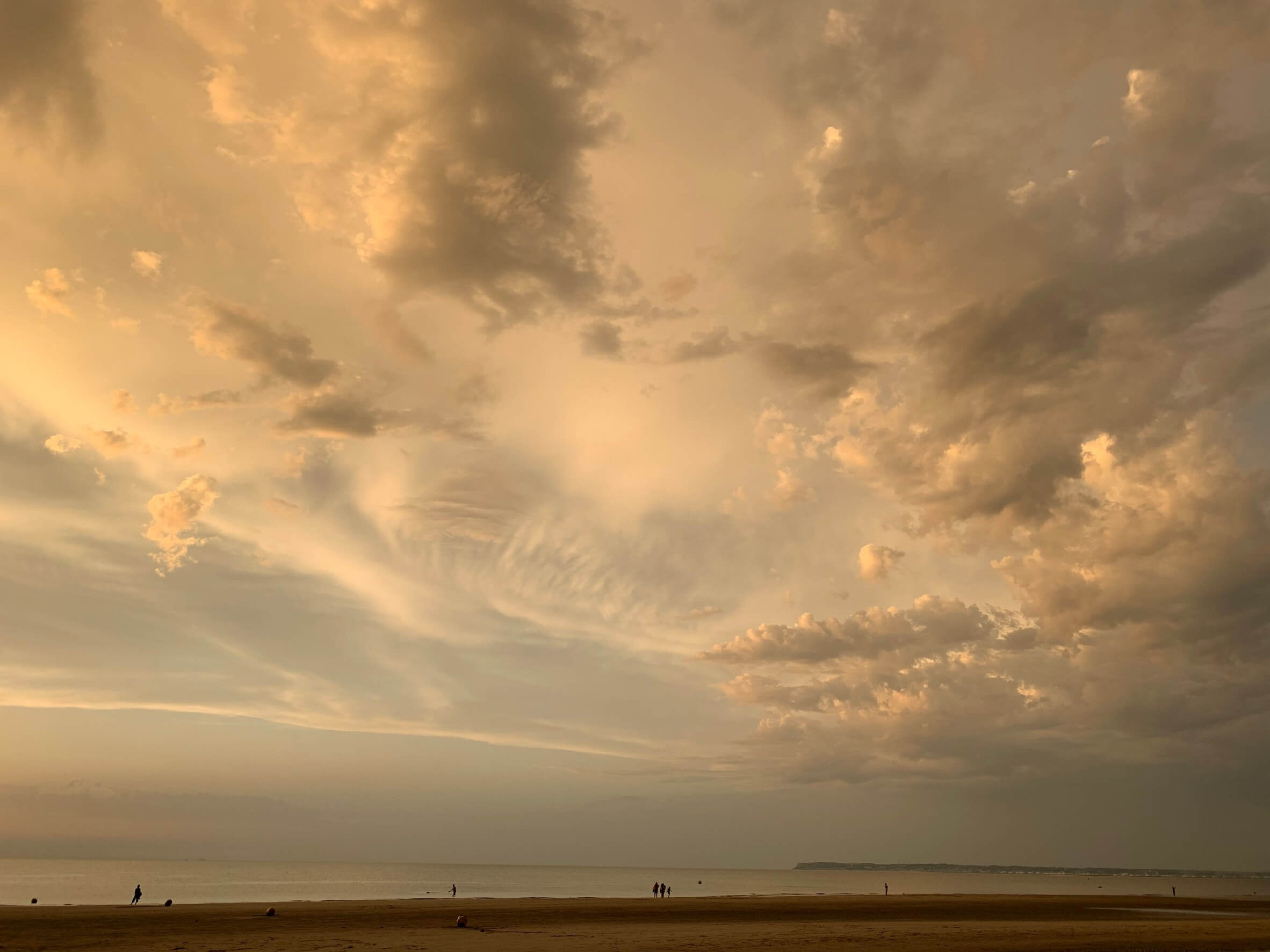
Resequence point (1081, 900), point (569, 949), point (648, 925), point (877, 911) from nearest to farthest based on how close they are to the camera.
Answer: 1. point (569, 949)
2. point (648, 925)
3. point (877, 911)
4. point (1081, 900)

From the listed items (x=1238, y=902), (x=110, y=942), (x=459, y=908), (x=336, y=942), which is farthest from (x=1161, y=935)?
(x=1238, y=902)

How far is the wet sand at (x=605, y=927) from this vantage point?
130 ft

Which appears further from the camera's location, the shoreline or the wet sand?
the shoreline

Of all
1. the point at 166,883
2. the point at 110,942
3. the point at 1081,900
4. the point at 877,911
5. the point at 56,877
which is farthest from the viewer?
the point at 56,877

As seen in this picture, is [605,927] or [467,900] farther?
[467,900]

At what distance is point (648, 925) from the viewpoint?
53.7 meters

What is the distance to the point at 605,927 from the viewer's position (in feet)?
168

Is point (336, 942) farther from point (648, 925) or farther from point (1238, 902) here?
point (1238, 902)

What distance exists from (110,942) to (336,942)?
505 inches

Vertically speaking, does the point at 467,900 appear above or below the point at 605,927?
below

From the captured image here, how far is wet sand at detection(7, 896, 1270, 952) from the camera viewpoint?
39750 millimetres

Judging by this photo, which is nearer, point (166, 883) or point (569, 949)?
point (569, 949)

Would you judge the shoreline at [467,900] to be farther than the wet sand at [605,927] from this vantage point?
Yes

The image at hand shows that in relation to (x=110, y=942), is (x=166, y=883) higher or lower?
lower
